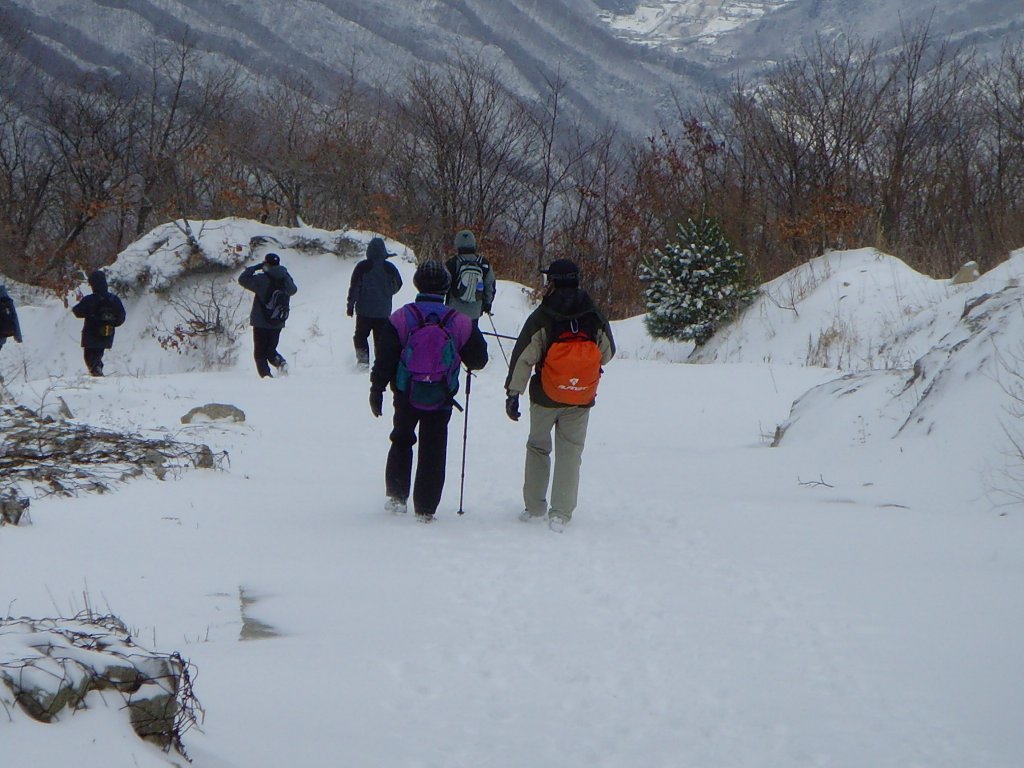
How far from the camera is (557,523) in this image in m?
6.43

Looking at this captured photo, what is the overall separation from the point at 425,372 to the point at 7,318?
9.14 meters

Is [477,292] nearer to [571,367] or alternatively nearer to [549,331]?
[549,331]

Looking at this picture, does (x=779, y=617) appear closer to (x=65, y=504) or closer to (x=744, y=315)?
(x=65, y=504)

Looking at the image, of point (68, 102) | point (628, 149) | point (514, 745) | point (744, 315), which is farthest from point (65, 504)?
point (68, 102)

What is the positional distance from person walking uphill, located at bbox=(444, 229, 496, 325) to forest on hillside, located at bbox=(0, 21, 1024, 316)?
10.0m

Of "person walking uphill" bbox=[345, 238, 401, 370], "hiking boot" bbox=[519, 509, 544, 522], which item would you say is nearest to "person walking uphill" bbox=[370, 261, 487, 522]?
"hiking boot" bbox=[519, 509, 544, 522]

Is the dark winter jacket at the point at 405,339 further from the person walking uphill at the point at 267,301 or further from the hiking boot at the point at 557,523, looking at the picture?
the person walking uphill at the point at 267,301

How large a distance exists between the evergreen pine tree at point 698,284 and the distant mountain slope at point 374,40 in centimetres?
1717

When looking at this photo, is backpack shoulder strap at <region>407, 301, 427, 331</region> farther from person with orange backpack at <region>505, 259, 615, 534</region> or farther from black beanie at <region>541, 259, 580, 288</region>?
black beanie at <region>541, 259, 580, 288</region>

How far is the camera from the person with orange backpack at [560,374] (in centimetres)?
638

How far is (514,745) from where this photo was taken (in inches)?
128

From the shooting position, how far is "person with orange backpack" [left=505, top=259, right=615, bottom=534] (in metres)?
6.38

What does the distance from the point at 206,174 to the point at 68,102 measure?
13.6m

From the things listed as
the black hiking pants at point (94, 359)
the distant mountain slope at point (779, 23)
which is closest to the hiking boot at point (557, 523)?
the black hiking pants at point (94, 359)
